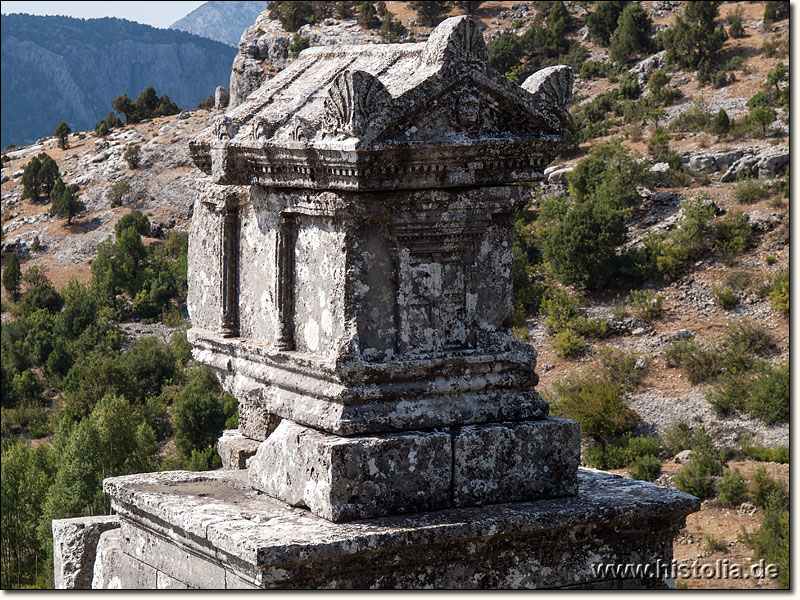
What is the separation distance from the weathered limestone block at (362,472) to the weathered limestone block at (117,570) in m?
0.83

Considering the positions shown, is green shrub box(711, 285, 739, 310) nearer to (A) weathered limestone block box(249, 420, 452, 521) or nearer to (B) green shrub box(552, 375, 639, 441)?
(B) green shrub box(552, 375, 639, 441)

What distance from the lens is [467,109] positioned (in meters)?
5.75

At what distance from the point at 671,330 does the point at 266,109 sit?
21115 millimetres

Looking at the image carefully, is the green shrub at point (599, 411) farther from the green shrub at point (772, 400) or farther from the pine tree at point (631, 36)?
the pine tree at point (631, 36)

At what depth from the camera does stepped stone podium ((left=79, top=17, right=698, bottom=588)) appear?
5.56 meters

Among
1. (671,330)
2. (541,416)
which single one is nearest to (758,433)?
(671,330)

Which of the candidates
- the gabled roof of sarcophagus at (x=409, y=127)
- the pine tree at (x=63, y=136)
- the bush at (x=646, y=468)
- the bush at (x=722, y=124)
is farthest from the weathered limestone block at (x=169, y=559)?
the pine tree at (x=63, y=136)

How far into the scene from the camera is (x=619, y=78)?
3916 centimetres

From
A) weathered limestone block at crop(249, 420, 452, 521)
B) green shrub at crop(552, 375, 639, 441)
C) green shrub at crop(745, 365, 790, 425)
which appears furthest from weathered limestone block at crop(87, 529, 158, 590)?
green shrub at crop(745, 365, 790, 425)

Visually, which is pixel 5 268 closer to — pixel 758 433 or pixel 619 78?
pixel 619 78

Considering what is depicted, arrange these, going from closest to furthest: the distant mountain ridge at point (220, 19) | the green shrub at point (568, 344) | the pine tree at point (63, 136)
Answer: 1. the green shrub at point (568, 344)
2. the pine tree at point (63, 136)
3. the distant mountain ridge at point (220, 19)

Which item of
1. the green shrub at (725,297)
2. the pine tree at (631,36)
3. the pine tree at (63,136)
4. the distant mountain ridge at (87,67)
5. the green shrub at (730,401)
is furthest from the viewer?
the distant mountain ridge at (87,67)

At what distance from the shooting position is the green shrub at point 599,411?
2305cm

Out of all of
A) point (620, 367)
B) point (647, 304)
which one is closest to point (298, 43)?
point (647, 304)
